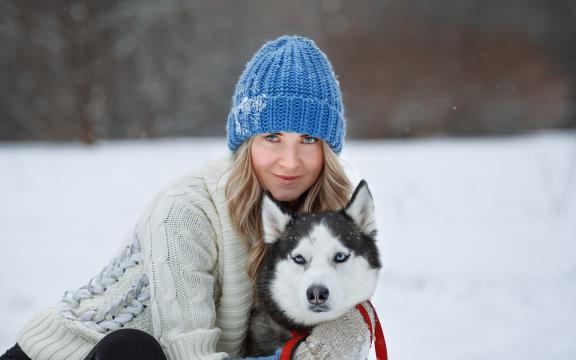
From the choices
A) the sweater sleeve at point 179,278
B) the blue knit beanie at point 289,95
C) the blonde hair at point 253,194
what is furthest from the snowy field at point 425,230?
the sweater sleeve at point 179,278

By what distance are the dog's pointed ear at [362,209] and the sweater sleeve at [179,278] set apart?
26.6 inches

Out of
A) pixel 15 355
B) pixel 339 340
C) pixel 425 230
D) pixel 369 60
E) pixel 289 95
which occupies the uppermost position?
pixel 289 95

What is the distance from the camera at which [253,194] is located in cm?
238

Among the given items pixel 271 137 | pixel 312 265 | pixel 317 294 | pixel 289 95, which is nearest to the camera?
pixel 317 294

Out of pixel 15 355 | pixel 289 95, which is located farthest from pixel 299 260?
pixel 15 355

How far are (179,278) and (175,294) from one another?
7cm

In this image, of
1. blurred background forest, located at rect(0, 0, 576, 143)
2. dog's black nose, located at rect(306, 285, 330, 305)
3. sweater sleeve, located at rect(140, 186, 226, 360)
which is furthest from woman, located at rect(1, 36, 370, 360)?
blurred background forest, located at rect(0, 0, 576, 143)

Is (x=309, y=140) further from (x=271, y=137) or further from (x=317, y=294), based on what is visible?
(x=317, y=294)

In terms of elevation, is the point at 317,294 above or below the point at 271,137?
below

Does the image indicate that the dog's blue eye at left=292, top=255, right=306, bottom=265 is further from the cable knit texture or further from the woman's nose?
the woman's nose

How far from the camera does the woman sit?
6.70 feet

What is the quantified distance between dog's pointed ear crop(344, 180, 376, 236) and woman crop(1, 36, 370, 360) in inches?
10.7

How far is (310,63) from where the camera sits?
2.35 metres

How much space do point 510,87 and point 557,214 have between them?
5.76 m
